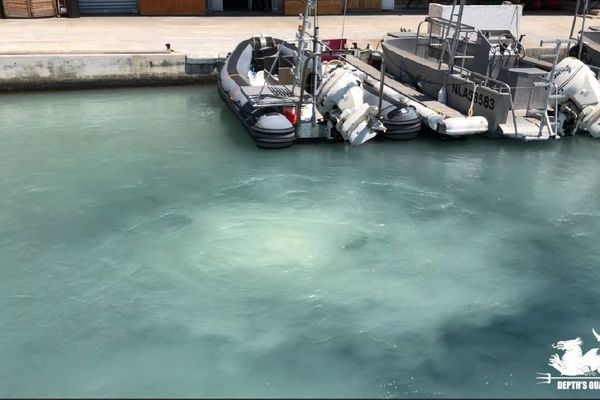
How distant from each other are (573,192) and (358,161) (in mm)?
3171

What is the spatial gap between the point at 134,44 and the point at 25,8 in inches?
189

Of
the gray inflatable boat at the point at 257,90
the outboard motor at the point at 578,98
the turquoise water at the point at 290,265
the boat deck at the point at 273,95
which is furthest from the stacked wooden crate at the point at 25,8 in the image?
the outboard motor at the point at 578,98

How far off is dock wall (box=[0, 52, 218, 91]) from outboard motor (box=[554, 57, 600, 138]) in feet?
24.1

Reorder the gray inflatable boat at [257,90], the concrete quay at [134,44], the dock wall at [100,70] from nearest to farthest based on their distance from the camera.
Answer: the gray inflatable boat at [257,90]
the dock wall at [100,70]
the concrete quay at [134,44]

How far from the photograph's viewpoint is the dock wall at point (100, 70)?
12.3m

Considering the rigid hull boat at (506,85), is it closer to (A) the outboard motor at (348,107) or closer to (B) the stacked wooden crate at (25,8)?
(A) the outboard motor at (348,107)

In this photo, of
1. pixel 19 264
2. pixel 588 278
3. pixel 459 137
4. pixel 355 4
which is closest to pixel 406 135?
→ pixel 459 137

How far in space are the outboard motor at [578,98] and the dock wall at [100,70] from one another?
24.1ft

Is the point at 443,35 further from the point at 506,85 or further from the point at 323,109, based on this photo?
the point at 323,109

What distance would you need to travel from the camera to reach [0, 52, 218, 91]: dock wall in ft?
40.5

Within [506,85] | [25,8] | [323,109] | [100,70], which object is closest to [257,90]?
[323,109]

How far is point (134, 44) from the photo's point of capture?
45.5 feet

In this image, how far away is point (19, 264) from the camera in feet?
20.8

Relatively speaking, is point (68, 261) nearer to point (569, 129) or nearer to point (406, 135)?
point (406, 135)
